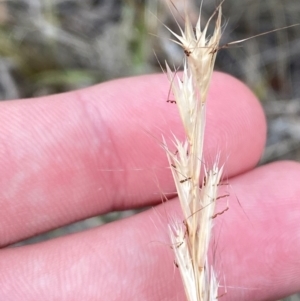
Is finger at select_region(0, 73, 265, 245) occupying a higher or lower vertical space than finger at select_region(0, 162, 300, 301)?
higher

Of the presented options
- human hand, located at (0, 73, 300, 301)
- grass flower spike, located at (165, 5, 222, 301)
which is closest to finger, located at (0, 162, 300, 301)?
human hand, located at (0, 73, 300, 301)

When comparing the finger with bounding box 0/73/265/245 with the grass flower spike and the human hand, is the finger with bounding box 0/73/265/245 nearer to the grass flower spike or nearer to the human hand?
the human hand

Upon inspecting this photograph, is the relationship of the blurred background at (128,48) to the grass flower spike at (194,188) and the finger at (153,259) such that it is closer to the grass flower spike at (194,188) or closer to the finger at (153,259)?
the finger at (153,259)

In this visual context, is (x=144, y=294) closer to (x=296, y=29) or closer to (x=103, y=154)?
(x=103, y=154)

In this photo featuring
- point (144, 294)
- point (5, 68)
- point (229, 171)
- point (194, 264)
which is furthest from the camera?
point (5, 68)

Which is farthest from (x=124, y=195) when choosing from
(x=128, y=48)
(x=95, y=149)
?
(x=128, y=48)

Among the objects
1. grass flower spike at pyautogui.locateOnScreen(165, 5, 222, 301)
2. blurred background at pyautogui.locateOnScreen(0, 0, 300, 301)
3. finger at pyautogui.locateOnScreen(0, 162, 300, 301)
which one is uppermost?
blurred background at pyautogui.locateOnScreen(0, 0, 300, 301)

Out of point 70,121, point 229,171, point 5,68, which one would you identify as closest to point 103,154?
point 70,121

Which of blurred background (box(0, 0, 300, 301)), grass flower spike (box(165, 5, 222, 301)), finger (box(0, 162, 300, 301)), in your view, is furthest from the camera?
blurred background (box(0, 0, 300, 301))

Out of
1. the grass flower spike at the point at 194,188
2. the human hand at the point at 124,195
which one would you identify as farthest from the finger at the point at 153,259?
the grass flower spike at the point at 194,188
